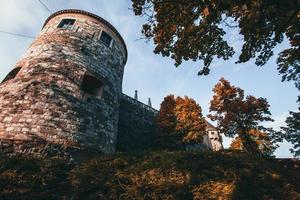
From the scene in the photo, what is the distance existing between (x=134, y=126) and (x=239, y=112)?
29.2 ft

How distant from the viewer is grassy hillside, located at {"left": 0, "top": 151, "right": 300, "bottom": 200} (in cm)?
577

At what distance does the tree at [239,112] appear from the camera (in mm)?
18844

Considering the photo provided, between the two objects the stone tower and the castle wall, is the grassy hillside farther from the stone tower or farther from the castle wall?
the castle wall

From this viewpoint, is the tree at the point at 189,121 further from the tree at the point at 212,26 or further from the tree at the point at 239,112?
the tree at the point at 212,26

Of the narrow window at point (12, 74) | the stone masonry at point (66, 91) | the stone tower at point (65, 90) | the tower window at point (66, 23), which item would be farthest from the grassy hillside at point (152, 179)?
the tower window at point (66, 23)

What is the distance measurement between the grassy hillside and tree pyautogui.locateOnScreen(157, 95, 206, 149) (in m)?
10.7

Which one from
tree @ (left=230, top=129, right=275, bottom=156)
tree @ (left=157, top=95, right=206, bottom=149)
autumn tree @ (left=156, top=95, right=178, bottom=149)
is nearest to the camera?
autumn tree @ (left=156, top=95, right=178, bottom=149)

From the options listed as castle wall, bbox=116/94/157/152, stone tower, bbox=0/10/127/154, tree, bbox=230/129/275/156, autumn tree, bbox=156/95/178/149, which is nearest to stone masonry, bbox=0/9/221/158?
stone tower, bbox=0/10/127/154

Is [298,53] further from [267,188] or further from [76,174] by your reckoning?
[76,174]

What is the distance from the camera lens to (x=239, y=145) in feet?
69.6

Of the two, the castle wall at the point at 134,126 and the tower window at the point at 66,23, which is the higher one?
the tower window at the point at 66,23

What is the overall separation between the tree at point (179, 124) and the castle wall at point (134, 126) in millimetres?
779

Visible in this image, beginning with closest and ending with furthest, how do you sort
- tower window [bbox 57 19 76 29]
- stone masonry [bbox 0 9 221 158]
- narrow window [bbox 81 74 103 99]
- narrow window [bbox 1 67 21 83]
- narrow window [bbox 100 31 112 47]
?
stone masonry [bbox 0 9 221 158] < narrow window [bbox 1 67 21 83] < narrow window [bbox 81 74 103 99] < tower window [bbox 57 19 76 29] < narrow window [bbox 100 31 112 47]

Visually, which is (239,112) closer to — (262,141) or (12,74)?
(262,141)
